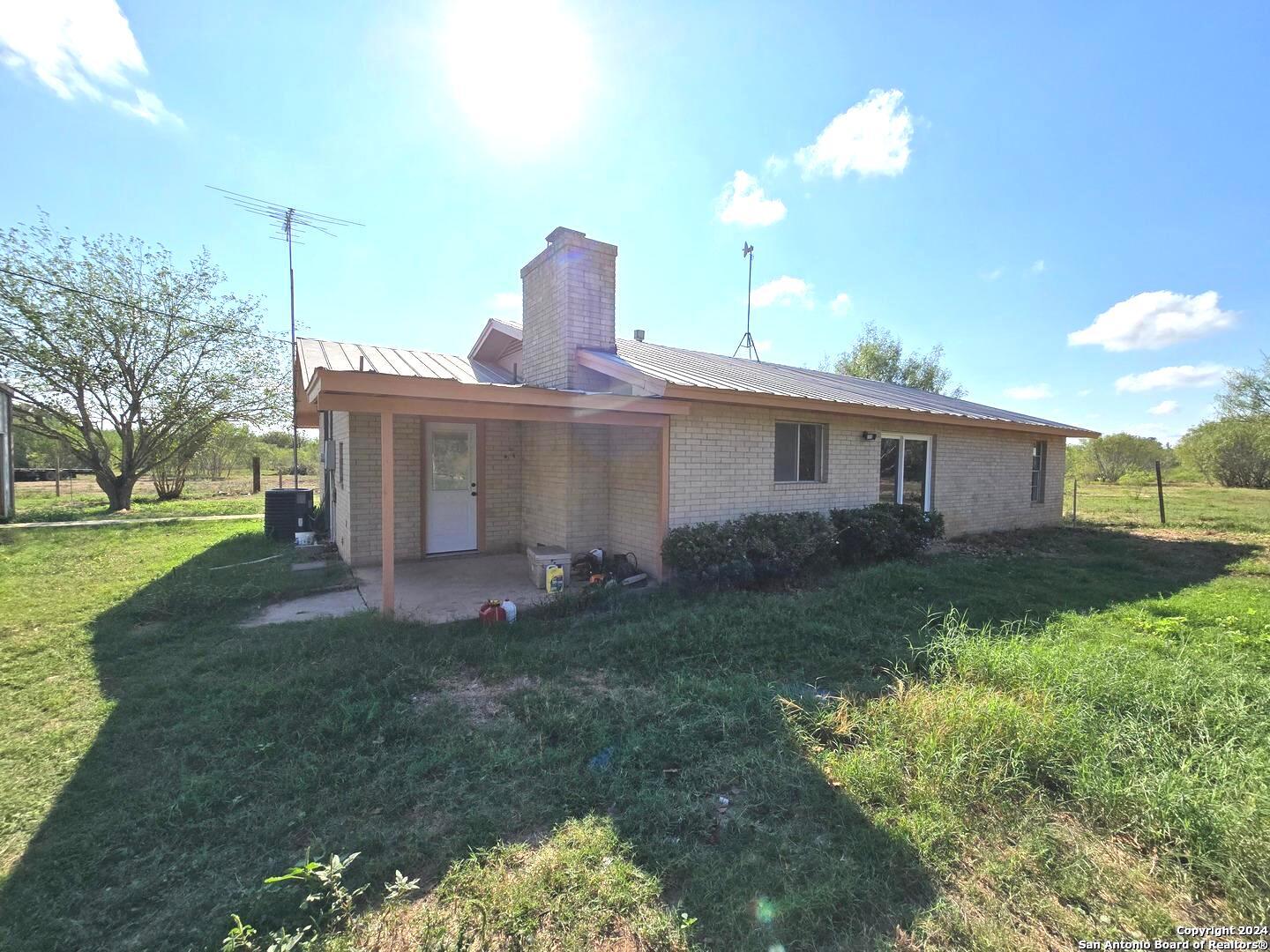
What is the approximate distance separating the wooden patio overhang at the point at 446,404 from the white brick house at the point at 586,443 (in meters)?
0.02

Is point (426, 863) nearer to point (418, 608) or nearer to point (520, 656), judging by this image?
point (520, 656)

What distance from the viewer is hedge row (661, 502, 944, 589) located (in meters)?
6.30

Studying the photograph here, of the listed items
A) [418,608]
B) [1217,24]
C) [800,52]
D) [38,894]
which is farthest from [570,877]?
[1217,24]

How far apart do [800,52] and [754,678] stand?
8.74m

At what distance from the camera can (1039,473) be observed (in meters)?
13.0

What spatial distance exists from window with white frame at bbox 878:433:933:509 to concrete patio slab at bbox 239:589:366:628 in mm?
8424

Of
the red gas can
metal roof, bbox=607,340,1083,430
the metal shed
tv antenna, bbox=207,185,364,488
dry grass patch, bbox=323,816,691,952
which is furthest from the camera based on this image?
tv antenna, bbox=207,185,364,488

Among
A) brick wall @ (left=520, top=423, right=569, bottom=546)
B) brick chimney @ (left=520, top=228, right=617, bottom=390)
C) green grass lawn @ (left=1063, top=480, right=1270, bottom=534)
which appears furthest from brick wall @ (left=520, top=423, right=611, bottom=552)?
green grass lawn @ (left=1063, top=480, right=1270, bottom=534)

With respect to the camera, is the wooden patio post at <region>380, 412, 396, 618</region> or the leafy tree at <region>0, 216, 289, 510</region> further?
the leafy tree at <region>0, 216, 289, 510</region>

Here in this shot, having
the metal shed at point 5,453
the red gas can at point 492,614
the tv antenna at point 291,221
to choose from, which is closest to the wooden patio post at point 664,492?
the red gas can at point 492,614

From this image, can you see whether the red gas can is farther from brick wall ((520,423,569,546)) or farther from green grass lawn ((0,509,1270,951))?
brick wall ((520,423,569,546))

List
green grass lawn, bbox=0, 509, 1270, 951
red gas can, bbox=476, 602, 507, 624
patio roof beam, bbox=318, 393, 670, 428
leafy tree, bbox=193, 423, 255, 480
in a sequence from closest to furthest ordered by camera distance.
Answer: green grass lawn, bbox=0, 509, 1270, 951 → patio roof beam, bbox=318, 393, 670, 428 → red gas can, bbox=476, 602, 507, 624 → leafy tree, bbox=193, 423, 255, 480

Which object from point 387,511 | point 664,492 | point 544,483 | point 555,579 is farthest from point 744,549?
point 387,511

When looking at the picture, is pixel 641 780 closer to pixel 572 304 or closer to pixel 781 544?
pixel 781 544
